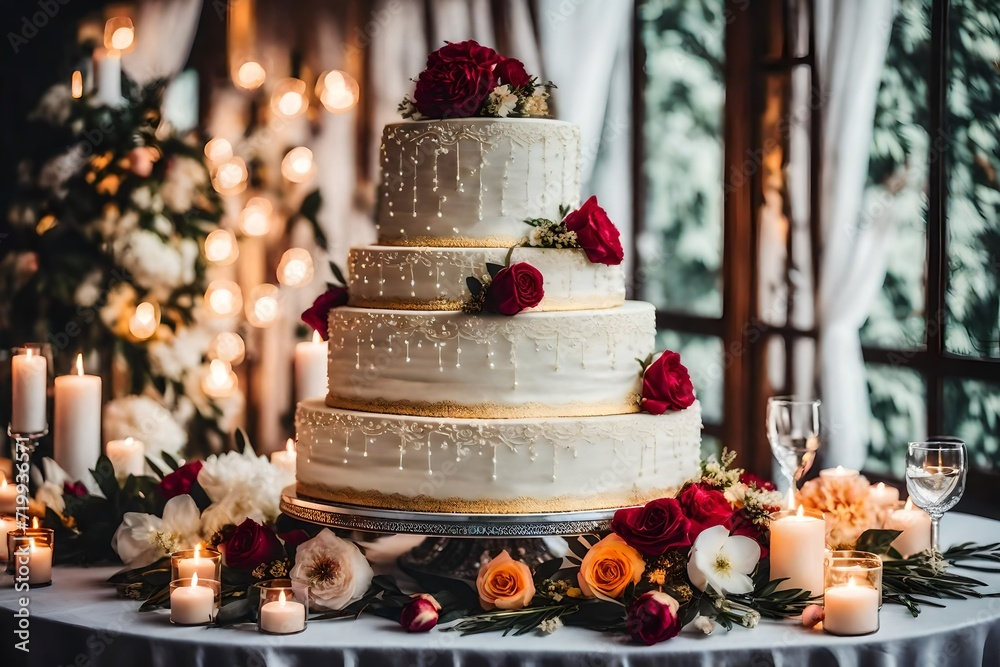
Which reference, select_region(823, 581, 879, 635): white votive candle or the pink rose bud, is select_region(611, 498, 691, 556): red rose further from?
the pink rose bud

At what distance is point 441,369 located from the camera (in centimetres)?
324

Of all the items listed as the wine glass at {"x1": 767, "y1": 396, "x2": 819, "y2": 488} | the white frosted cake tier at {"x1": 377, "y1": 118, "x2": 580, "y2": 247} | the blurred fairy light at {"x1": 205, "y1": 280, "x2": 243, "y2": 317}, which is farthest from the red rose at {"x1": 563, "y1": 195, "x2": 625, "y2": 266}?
the blurred fairy light at {"x1": 205, "y1": 280, "x2": 243, "y2": 317}

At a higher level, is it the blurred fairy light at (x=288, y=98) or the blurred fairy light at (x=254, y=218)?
the blurred fairy light at (x=288, y=98)

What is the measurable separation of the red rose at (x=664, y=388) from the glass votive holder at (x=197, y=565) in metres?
1.22

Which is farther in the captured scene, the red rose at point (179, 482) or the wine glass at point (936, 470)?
the red rose at point (179, 482)

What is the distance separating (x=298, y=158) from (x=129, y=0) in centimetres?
123

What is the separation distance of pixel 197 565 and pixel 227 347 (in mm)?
3864

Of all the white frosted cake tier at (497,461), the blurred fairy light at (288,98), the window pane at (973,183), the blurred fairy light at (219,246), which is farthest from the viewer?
the blurred fairy light at (288,98)

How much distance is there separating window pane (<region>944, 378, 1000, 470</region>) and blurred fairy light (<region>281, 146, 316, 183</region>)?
3.68 meters

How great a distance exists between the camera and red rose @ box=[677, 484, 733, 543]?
3041 millimetres

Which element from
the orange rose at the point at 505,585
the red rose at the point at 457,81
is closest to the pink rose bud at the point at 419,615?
the orange rose at the point at 505,585

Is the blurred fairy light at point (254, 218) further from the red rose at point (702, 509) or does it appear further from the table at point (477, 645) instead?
the red rose at point (702, 509)

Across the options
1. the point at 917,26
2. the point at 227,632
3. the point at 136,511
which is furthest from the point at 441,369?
the point at 917,26

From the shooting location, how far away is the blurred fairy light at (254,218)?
6801 mm
